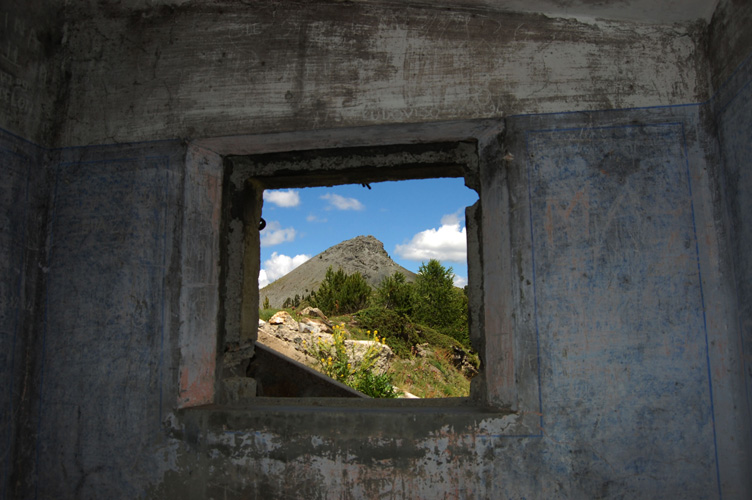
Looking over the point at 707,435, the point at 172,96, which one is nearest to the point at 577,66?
the point at 707,435

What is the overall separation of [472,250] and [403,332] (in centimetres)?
1078

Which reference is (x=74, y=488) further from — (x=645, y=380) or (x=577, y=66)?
(x=577, y=66)

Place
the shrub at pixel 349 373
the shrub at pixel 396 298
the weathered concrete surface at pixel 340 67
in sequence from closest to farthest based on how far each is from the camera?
the weathered concrete surface at pixel 340 67 < the shrub at pixel 349 373 < the shrub at pixel 396 298

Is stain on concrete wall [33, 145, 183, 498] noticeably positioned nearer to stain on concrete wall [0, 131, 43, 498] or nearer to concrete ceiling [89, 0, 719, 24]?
stain on concrete wall [0, 131, 43, 498]

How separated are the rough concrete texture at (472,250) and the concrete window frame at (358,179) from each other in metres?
0.02

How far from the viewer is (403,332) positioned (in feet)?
44.1

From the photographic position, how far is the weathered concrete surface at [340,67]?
2.58 meters

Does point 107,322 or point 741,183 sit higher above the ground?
point 741,183

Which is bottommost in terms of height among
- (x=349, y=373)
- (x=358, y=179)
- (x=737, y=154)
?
(x=349, y=373)

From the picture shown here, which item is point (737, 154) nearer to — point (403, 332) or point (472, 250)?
point (472, 250)

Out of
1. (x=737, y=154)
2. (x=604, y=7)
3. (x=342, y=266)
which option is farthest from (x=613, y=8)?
(x=342, y=266)

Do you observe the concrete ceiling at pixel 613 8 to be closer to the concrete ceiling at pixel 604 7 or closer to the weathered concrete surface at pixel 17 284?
the concrete ceiling at pixel 604 7

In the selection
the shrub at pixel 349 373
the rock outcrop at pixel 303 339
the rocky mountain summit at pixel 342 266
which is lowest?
the shrub at pixel 349 373

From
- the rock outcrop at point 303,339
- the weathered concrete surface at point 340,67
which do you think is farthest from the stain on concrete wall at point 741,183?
the rock outcrop at point 303,339
